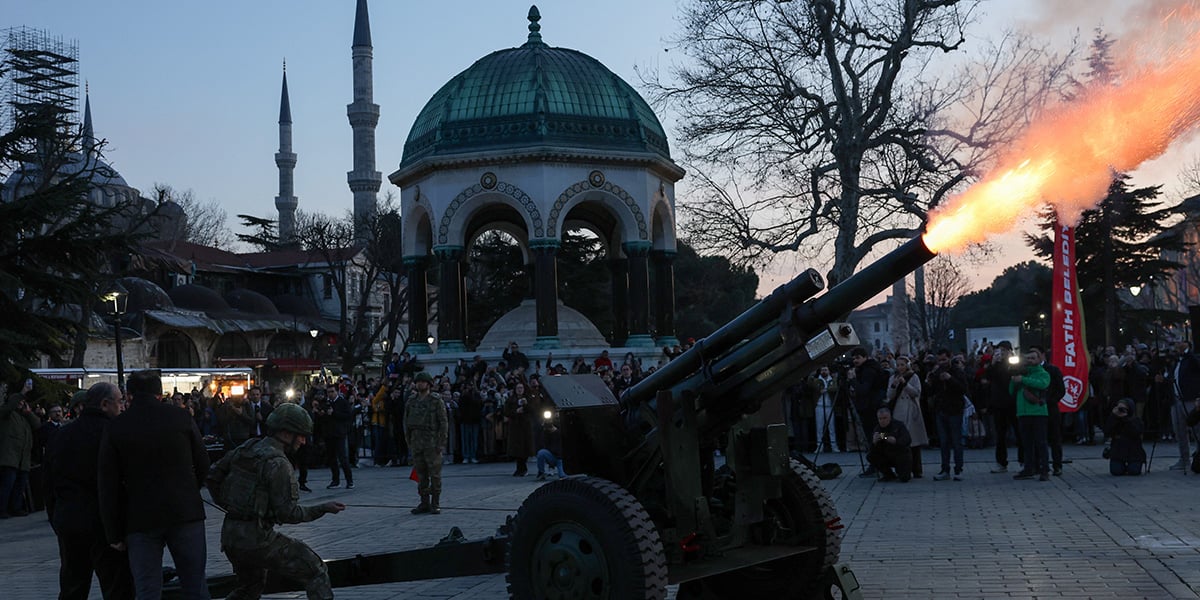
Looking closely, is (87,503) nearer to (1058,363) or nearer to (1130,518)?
(1130,518)

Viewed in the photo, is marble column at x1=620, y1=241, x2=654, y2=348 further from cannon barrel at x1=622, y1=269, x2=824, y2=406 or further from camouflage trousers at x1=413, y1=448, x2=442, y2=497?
cannon barrel at x1=622, y1=269, x2=824, y2=406

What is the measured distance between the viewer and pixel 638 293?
33719 mm

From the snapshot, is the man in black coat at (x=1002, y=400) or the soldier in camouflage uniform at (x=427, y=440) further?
the man in black coat at (x=1002, y=400)

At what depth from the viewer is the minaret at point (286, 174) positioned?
102 m

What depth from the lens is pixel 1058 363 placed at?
778 inches

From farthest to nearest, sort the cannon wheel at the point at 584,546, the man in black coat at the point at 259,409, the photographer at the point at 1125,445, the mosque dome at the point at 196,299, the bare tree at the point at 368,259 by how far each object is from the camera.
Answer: the mosque dome at the point at 196,299 → the bare tree at the point at 368,259 → the man in black coat at the point at 259,409 → the photographer at the point at 1125,445 → the cannon wheel at the point at 584,546

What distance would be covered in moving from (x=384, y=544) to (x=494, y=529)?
134 centimetres

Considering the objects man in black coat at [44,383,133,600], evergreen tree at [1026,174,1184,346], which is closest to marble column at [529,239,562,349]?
evergreen tree at [1026,174,1184,346]

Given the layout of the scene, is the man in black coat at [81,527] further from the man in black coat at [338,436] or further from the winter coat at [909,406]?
the winter coat at [909,406]

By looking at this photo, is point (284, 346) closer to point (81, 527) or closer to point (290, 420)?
point (81, 527)

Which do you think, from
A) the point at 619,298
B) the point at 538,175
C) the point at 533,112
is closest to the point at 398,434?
the point at 538,175

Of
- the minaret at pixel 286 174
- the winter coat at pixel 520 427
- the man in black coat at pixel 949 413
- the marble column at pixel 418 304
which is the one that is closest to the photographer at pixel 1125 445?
the man in black coat at pixel 949 413

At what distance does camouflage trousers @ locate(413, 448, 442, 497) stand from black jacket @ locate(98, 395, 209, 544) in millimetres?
7932

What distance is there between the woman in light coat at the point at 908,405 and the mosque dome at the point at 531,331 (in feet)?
52.4
